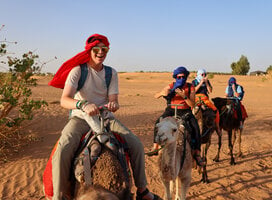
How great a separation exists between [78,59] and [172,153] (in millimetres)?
2081

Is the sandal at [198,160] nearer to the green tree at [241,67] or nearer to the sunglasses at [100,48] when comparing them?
the sunglasses at [100,48]

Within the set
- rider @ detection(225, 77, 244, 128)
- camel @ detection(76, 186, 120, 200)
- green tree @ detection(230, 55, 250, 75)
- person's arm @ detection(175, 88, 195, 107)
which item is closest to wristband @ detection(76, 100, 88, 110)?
camel @ detection(76, 186, 120, 200)

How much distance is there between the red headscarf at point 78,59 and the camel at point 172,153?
4.78ft

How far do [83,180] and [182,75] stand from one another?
127 inches

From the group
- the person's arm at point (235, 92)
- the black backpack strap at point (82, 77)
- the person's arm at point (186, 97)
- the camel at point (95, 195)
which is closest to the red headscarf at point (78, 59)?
the black backpack strap at point (82, 77)

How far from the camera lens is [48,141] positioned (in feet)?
30.5

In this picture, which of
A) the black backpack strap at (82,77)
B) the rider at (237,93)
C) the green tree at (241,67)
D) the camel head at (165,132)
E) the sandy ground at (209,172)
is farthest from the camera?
the green tree at (241,67)

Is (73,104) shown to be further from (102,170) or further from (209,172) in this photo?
(209,172)

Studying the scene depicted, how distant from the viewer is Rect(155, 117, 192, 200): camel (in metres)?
3.67

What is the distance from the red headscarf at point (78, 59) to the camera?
10.2 feet

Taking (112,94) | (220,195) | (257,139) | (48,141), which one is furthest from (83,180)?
(257,139)

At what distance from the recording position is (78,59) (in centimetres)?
316

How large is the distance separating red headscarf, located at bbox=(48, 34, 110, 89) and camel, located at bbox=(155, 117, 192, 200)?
57.4 inches

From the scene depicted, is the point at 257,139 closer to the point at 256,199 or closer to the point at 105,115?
the point at 256,199
